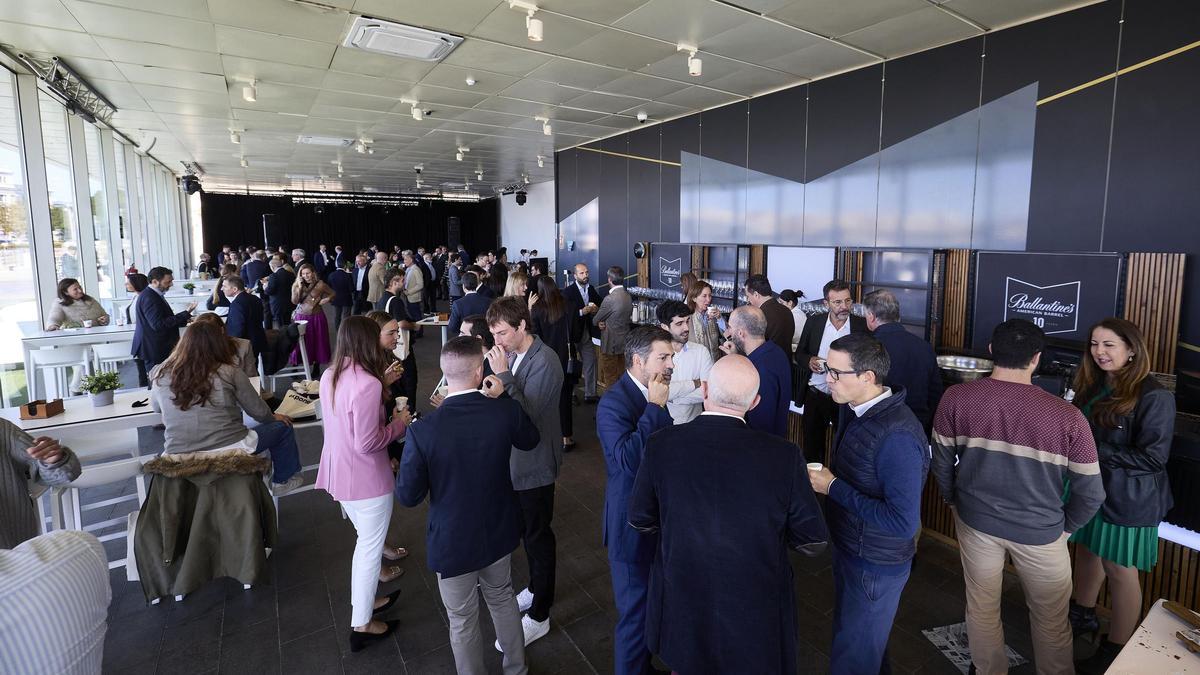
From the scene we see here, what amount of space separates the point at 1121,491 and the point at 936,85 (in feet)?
13.9

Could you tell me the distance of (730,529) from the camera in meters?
1.69

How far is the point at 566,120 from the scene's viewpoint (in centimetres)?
862

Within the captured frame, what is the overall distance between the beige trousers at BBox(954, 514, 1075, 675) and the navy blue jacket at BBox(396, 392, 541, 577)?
1.91 meters

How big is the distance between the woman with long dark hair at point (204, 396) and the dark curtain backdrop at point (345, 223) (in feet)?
68.2

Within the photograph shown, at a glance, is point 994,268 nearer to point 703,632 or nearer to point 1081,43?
point 1081,43

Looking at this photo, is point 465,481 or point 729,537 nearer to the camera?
point 729,537

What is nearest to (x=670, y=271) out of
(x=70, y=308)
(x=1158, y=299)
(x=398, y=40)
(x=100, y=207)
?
(x=398, y=40)

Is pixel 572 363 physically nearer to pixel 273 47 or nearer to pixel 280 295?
pixel 273 47

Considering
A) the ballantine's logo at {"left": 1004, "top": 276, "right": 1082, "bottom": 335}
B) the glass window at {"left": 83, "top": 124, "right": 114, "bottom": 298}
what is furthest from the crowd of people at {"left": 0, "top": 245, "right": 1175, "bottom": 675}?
the glass window at {"left": 83, "top": 124, "right": 114, "bottom": 298}

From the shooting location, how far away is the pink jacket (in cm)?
262

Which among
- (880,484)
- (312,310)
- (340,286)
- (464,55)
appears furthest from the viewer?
(340,286)

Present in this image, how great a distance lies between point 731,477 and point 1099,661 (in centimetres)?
244

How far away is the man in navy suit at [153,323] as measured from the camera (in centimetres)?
579

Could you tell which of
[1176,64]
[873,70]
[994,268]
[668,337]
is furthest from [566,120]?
[668,337]
